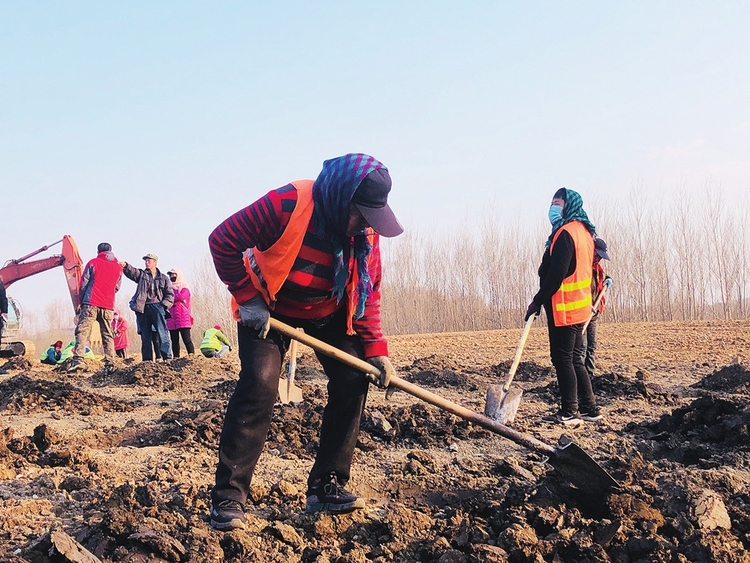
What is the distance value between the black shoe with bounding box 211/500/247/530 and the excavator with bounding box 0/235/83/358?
13.2 meters

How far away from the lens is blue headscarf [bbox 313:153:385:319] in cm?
288

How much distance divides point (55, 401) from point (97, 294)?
127 inches

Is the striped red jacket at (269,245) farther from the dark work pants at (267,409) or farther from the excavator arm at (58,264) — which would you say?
the excavator arm at (58,264)

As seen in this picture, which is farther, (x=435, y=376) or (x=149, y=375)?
(x=149, y=375)

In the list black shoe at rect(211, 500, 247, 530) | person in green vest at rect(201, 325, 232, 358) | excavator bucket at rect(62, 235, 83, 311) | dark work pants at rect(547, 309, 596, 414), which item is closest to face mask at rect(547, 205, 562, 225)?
dark work pants at rect(547, 309, 596, 414)

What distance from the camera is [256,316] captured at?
295 cm

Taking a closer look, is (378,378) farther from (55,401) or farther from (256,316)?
(55,401)

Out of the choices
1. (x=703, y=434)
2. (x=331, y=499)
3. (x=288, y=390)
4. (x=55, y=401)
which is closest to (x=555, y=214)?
(x=703, y=434)

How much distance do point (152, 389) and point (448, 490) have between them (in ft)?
17.8

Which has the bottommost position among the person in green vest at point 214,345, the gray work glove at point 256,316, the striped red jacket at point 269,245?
the person in green vest at point 214,345

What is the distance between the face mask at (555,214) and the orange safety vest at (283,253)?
313 cm

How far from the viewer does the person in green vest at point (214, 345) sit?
11.4 meters

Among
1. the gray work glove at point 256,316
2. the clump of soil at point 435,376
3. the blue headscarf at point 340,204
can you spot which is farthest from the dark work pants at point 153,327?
the blue headscarf at point 340,204

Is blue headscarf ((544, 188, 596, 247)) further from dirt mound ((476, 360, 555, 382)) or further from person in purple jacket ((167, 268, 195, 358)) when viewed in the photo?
person in purple jacket ((167, 268, 195, 358))
